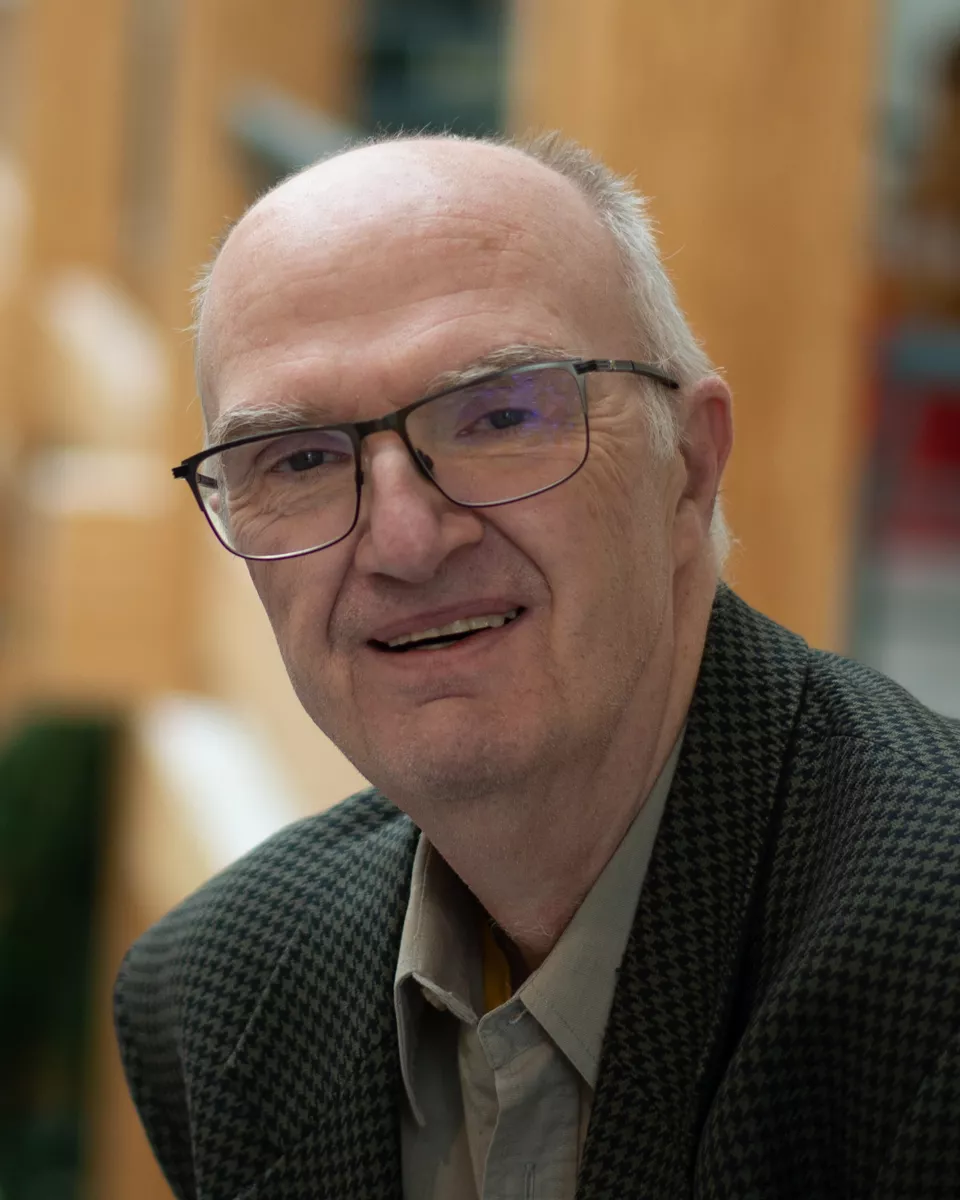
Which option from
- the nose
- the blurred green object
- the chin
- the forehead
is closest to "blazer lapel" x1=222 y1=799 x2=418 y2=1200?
the chin

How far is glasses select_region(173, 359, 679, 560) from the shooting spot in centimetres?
118

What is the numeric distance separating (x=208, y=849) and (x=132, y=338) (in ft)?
10.5

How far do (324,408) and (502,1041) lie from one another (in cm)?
50

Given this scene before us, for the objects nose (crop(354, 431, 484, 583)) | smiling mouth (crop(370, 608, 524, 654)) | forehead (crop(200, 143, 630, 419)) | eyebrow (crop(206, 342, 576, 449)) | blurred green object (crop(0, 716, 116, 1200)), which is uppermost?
forehead (crop(200, 143, 630, 419))

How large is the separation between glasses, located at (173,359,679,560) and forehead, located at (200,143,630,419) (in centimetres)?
2

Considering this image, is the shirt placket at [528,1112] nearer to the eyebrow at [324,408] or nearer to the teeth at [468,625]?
the teeth at [468,625]

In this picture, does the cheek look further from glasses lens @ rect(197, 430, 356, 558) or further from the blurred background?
the blurred background

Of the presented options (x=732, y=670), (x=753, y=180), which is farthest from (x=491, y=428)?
(x=753, y=180)

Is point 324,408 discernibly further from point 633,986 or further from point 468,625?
point 633,986

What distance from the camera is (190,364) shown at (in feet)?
12.5

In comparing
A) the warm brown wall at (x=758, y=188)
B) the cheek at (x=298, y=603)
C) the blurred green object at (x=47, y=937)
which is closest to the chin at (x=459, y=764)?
the cheek at (x=298, y=603)

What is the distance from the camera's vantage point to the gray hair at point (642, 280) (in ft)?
4.15

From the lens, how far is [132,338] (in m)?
5.81

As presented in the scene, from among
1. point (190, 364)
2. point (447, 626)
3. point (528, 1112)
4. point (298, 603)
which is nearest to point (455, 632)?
point (447, 626)
